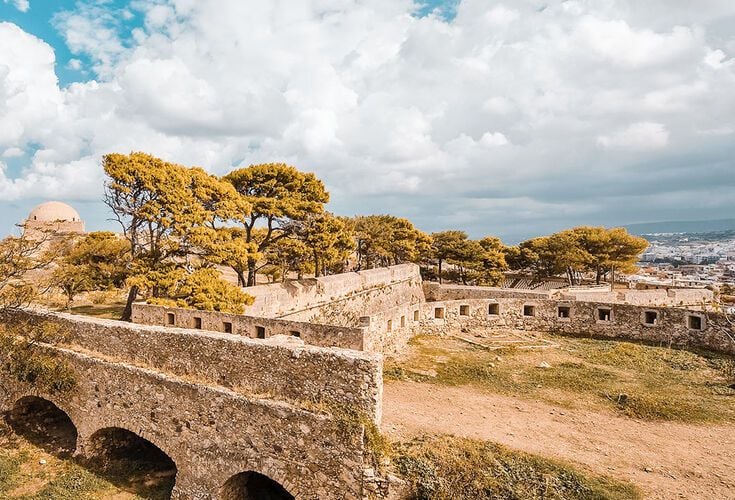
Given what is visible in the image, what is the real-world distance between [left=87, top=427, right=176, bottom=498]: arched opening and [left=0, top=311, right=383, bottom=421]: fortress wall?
2524 mm

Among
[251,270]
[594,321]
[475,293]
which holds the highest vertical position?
[251,270]

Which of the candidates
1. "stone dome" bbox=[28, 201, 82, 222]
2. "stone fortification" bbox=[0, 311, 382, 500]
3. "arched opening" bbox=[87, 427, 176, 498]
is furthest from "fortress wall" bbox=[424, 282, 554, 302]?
"stone dome" bbox=[28, 201, 82, 222]

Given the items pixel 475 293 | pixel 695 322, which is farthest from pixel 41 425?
pixel 695 322

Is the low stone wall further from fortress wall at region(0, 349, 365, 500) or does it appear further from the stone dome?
the stone dome

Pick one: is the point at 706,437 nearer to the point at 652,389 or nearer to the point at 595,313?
Answer: the point at 652,389

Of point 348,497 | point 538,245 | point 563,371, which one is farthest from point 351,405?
point 538,245

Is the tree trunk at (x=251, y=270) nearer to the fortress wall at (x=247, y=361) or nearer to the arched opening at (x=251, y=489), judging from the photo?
the fortress wall at (x=247, y=361)

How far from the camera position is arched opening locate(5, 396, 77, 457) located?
41.4 ft

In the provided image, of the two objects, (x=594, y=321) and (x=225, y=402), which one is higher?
(x=594, y=321)

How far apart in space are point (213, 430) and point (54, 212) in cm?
5298

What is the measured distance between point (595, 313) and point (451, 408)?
Result: 13.2 m

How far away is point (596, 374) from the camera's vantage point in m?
16.1

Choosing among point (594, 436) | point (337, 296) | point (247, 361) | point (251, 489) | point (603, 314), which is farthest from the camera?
point (337, 296)

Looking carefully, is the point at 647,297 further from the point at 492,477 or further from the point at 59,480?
the point at 59,480
